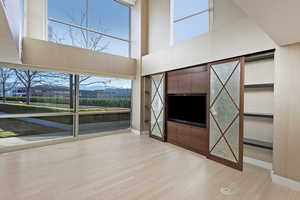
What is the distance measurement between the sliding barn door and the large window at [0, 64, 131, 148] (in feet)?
11.7

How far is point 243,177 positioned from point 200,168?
71cm

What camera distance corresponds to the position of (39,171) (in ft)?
9.47

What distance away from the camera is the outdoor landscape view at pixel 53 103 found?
4121 millimetres

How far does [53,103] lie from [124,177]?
3345 millimetres

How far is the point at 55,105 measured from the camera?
472cm

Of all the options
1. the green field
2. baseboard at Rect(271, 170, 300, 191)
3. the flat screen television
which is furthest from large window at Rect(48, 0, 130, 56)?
baseboard at Rect(271, 170, 300, 191)

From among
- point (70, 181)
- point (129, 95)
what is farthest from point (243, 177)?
point (129, 95)

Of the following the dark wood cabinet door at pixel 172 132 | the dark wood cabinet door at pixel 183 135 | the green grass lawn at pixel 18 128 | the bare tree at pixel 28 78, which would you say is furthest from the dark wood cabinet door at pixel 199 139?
the bare tree at pixel 28 78

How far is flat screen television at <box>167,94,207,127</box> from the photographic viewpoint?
3.91m

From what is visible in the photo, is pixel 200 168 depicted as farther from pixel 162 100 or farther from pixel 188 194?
pixel 162 100

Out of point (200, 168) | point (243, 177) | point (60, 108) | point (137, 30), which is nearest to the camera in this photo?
point (243, 177)

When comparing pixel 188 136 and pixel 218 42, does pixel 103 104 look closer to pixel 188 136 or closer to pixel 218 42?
pixel 188 136

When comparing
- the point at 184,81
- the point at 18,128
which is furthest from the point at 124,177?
the point at 18,128

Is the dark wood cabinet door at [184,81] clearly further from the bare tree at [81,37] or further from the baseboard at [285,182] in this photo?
the bare tree at [81,37]
